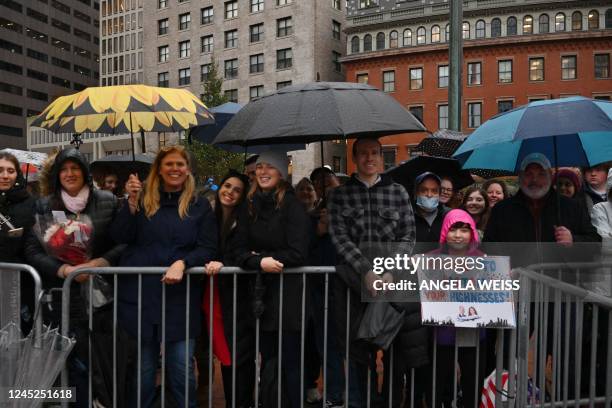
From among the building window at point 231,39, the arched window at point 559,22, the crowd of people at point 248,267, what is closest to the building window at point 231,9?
the building window at point 231,39

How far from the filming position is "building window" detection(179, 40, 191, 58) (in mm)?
48250

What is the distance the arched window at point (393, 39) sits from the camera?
143ft

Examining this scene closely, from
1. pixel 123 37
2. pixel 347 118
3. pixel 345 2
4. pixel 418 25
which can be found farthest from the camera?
pixel 123 37

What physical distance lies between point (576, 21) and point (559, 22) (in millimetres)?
1187

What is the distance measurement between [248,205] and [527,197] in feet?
7.85

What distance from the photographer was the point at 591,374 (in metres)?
3.11

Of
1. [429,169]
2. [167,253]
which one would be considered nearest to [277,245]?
[167,253]

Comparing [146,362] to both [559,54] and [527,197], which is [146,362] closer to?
[527,197]

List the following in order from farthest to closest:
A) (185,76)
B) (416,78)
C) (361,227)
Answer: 1. (185,76)
2. (416,78)
3. (361,227)

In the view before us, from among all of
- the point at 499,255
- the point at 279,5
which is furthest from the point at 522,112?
the point at 279,5

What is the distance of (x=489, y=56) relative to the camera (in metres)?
40.8

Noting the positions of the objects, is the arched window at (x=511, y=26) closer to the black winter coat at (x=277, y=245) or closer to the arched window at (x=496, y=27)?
the arched window at (x=496, y=27)

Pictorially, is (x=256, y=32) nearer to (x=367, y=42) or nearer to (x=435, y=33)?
(x=367, y=42)

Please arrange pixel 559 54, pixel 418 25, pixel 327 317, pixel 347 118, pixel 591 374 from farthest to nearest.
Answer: pixel 418 25 < pixel 559 54 < pixel 327 317 < pixel 347 118 < pixel 591 374
